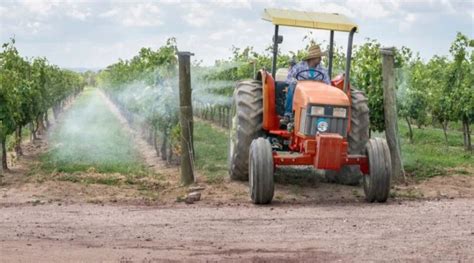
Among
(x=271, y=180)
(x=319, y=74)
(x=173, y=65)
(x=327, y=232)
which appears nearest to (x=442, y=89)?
(x=173, y=65)

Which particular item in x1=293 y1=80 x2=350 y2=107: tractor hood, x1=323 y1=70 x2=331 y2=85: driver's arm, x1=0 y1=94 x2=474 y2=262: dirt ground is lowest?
x1=0 y1=94 x2=474 y2=262: dirt ground

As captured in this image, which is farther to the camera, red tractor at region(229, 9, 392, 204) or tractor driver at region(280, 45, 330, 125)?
tractor driver at region(280, 45, 330, 125)

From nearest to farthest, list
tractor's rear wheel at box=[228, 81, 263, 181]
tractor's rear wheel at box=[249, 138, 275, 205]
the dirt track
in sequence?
the dirt track
tractor's rear wheel at box=[249, 138, 275, 205]
tractor's rear wheel at box=[228, 81, 263, 181]

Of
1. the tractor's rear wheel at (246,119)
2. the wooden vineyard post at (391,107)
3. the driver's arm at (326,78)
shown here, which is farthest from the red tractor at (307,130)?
the wooden vineyard post at (391,107)

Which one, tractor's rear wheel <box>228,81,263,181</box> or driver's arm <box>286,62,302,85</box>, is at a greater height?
driver's arm <box>286,62,302,85</box>

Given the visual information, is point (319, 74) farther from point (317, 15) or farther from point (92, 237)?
point (92, 237)

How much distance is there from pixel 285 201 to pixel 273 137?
49.9 inches

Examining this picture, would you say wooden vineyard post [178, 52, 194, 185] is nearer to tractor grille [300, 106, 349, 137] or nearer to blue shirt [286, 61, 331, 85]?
blue shirt [286, 61, 331, 85]

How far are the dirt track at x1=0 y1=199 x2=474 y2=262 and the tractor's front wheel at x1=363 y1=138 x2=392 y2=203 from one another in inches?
10.1

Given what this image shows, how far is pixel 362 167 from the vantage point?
10.7 metres

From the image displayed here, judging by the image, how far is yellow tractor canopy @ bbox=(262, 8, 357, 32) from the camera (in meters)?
10.9

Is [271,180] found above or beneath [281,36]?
beneath

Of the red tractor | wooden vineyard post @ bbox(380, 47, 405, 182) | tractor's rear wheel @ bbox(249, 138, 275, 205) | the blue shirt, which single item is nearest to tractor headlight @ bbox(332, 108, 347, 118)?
the red tractor

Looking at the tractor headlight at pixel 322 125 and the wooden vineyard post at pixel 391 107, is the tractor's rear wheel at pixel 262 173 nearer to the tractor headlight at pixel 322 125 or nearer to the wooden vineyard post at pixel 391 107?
the tractor headlight at pixel 322 125
